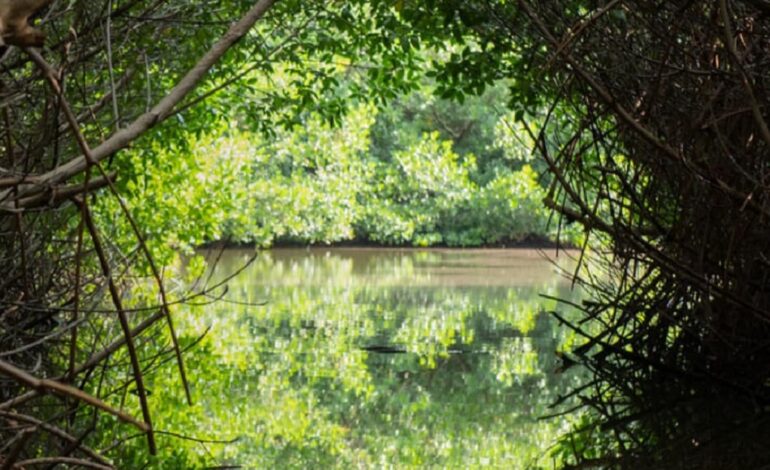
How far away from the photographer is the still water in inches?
201

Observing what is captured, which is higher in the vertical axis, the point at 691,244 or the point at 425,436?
the point at 691,244

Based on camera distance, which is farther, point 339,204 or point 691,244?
point 339,204

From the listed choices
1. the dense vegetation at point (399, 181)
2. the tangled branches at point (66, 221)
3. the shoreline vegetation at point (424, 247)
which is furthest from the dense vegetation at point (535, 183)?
the shoreline vegetation at point (424, 247)

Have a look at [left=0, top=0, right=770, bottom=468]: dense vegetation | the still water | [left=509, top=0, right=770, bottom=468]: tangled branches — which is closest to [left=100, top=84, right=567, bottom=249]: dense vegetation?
the still water

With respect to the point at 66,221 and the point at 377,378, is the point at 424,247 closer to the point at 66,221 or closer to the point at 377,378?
the point at 377,378

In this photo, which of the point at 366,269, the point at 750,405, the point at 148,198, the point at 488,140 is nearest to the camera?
the point at 750,405

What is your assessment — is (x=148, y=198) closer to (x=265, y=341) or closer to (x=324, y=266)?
(x=265, y=341)

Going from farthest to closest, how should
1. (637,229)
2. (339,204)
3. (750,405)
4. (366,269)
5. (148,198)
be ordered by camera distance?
1. (339,204)
2. (366,269)
3. (148,198)
4. (637,229)
5. (750,405)

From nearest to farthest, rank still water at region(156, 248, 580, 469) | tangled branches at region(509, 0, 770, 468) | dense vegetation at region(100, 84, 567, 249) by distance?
tangled branches at region(509, 0, 770, 468), still water at region(156, 248, 580, 469), dense vegetation at region(100, 84, 567, 249)

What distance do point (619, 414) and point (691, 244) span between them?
803 millimetres

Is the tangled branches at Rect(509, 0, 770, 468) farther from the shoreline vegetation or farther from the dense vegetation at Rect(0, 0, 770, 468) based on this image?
the shoreline vegetation

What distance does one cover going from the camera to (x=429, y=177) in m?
26.6

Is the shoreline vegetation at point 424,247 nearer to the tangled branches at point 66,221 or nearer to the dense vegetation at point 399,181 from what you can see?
the dense vegetation at point 399,181

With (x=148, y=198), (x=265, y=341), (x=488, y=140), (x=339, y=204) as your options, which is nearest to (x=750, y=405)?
(x=265, y=341)
